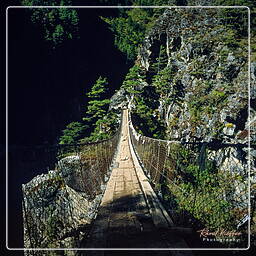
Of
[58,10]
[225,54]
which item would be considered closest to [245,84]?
[225,54]

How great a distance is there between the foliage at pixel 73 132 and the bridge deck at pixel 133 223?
32.3ft

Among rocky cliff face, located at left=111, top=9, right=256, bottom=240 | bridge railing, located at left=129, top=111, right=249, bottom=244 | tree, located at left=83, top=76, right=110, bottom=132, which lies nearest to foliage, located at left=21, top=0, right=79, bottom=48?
tree, located at left=83, top=76, right=110, bottom=132

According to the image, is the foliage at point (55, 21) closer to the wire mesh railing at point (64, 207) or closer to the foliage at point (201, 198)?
the foliage at point (201, 198)

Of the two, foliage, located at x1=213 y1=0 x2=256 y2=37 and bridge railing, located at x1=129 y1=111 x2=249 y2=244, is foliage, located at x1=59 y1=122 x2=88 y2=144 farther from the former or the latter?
foliage, located at x1=213 y1=0 x2=256 y2=37

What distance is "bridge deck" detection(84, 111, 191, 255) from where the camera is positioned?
1.27m

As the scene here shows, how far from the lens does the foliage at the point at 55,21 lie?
11008mm

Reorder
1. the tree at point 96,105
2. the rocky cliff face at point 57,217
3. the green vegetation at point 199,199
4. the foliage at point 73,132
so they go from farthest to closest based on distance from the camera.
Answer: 1. the tree at point 96,105
2. the foliage at point 73,132
3. the green vegetation at point 199,199
4. the rocky cliff face at point 57,217

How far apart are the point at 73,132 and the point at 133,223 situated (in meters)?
11.1

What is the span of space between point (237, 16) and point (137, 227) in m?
15.3

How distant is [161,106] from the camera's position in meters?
14.9

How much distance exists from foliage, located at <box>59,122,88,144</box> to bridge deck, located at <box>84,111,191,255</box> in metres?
9.83

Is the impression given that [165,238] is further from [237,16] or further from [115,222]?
[237,16]

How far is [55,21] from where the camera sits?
11.9 meters

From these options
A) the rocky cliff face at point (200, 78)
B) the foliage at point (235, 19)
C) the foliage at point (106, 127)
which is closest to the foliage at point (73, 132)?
the foliage at point (106, 127)
